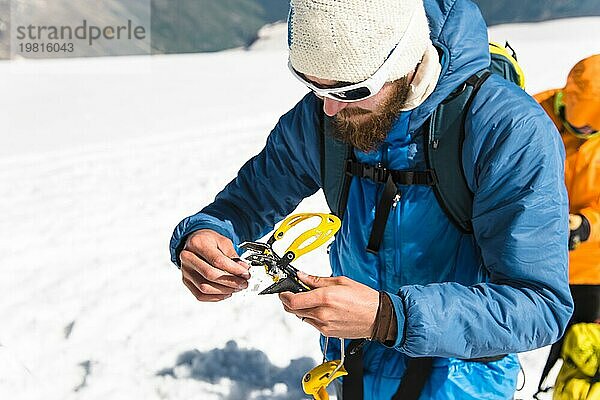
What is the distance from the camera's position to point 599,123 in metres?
3.01

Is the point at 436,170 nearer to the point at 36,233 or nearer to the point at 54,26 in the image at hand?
Answer: the point at 36,233

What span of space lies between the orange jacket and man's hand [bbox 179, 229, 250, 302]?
159 cm

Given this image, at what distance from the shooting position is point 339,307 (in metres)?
1.51

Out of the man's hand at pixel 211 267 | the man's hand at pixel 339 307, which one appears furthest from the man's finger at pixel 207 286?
the man's hand at pixel 339 307

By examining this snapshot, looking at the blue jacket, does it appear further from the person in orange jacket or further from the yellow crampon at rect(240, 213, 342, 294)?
the person in orange jacket

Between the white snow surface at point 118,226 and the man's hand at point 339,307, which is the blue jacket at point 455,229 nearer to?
the man's hand at point 339,307

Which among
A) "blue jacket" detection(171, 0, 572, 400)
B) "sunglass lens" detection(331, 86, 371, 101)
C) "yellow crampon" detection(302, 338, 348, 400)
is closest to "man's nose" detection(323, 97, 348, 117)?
"sunglass lens" detection(331, 86, 371, 101)

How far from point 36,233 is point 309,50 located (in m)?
4.28

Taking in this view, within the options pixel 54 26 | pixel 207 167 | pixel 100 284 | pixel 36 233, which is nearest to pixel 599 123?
pixel 100 284

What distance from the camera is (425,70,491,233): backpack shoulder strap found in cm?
175

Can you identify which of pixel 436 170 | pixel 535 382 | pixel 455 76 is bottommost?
pixel 535 382

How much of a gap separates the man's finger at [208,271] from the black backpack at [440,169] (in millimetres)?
369

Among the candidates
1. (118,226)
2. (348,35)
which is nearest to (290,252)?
(348,35)

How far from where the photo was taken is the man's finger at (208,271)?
1.77 meters
